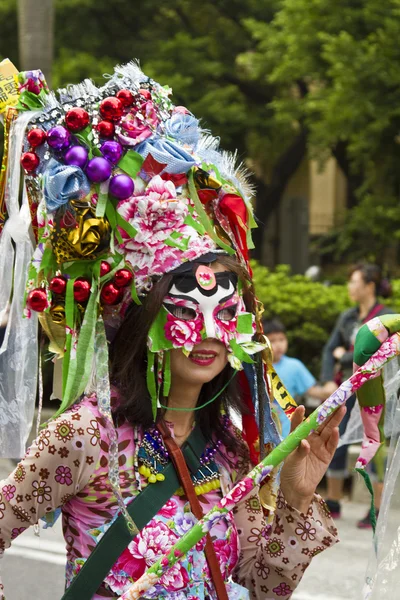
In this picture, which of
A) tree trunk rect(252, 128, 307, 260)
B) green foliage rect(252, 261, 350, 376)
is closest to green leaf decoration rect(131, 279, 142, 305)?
green foliage rect(252, 261, 350, 376)

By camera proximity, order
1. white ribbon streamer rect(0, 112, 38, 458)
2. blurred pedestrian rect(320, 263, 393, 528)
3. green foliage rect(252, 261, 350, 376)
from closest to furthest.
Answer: white ribbon streamer rect(0, 112, 38, 458) → blurred pedestrian rect(320, 263, 393, 528) → green foliage rect(252, 261, 350, 376)

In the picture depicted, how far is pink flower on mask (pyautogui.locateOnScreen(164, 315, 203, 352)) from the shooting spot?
243 centimetres

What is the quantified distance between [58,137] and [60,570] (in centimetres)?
390

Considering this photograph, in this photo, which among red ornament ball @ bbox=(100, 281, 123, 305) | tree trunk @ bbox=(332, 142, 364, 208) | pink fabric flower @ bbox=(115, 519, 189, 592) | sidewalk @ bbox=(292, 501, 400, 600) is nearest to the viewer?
pink fabric flower @ bbox=(115, 519, 189, 592)

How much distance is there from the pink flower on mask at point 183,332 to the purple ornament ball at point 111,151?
40cm

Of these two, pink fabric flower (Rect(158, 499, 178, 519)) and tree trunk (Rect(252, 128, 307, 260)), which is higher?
tree trunk (Rect(252, 128, 307, 260))

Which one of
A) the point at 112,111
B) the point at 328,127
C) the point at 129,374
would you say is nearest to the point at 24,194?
the point at 112,111

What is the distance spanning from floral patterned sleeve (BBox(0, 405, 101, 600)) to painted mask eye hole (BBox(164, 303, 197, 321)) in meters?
0.35

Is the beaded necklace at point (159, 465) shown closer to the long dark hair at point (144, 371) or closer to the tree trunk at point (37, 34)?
the long dark hair at point (144, 371)

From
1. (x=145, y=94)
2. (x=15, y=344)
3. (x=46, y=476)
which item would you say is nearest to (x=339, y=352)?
(x=15, y=344)

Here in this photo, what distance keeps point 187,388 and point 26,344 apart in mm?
529

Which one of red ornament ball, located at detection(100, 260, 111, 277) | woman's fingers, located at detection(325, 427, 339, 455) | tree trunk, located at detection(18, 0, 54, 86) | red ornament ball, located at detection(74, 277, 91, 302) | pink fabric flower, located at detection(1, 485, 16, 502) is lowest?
pink fabric flower, located at detection(1, 485, 16, 502)

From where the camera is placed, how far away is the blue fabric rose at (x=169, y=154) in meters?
2.46

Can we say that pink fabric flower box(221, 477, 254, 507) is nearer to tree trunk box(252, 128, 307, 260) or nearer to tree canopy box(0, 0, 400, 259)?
tree canopy box(0, 0, 400, 259)
